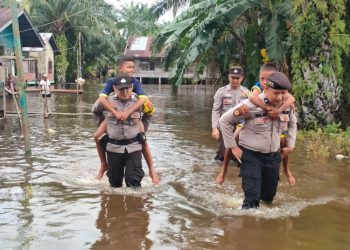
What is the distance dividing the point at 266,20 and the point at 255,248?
34.4 feet

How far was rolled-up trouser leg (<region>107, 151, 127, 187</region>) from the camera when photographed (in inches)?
242

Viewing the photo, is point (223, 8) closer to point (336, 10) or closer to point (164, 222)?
point (336, 10)

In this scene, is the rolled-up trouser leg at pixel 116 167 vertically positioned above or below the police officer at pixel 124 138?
below

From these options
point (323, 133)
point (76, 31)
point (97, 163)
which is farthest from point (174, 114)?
point (76, 31)

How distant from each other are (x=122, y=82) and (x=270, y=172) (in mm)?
2078

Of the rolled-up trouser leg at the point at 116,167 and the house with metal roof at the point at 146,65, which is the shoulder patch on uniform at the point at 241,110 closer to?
the rolled-up trouser leg at the point at 116,167

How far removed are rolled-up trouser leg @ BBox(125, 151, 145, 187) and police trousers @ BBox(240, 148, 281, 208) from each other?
149 centimetres

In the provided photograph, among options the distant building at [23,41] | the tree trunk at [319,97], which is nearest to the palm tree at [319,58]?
the tree trunk at [319,97]

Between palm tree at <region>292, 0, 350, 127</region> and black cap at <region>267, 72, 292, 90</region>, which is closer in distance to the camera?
black cap at <region>267, 72, 292, 90</region>

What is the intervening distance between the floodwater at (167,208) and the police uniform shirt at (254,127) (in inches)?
31.1

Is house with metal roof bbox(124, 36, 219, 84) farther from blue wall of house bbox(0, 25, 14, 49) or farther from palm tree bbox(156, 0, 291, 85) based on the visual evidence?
palm tree bbox(156, 0, 291, 85)

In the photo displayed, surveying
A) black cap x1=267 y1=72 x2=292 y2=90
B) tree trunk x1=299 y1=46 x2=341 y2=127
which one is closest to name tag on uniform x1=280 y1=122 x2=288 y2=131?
black cap x1=267 y1=72 x2=292 y2=90

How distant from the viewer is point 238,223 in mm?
5148

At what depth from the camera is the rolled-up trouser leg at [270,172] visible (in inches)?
209
